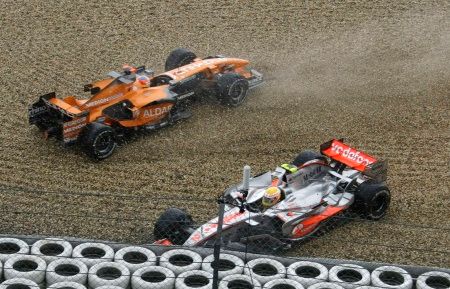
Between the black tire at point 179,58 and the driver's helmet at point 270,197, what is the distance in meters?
5.01

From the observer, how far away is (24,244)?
33.0ft

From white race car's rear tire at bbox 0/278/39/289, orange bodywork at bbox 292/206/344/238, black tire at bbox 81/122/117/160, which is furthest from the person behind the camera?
black tire at bbox 81/122/117/160

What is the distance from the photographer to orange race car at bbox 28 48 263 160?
13.4 meters

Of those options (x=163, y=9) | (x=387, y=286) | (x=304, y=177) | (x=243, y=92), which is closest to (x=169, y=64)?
(x=243, y=92)

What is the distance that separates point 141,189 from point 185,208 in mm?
903

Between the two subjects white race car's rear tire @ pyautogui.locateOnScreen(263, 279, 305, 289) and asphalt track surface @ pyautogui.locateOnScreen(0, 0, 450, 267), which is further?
asphalt track surface @ pyautogui.locateOnScreen(0, 0, 450, 267)

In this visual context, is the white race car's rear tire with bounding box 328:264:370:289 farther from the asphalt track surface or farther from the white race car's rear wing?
the white race car's rear wing

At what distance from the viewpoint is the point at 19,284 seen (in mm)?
9328

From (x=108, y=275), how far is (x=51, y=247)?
2.92ft

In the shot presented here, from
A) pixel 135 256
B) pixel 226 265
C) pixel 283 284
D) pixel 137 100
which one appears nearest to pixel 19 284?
pixel 135 256

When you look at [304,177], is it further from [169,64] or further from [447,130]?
[169,64]

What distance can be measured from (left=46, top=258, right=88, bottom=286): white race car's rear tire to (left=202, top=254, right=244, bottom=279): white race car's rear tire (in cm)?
133

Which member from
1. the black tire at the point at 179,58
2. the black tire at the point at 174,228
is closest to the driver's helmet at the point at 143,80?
the black tire at the point at 179,58

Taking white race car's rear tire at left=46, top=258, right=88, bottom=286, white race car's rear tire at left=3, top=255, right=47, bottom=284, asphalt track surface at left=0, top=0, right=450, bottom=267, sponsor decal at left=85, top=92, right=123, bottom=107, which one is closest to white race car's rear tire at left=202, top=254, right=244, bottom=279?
asphalt track surface at left=0, top=0, right=450, bottom=267
